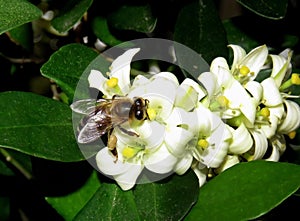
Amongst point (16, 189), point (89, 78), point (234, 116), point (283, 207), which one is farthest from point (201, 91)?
point (16, 189)

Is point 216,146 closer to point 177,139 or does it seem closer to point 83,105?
point 177,139

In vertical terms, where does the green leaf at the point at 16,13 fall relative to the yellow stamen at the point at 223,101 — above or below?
above

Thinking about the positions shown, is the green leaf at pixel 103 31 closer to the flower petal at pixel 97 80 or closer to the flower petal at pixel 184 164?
the flower petal at pixel 97 80

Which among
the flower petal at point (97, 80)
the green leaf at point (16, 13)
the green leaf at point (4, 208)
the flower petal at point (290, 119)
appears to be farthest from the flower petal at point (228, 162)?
the green leaf at point (4, 208)

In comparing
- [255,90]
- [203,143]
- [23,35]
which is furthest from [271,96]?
[23,35]

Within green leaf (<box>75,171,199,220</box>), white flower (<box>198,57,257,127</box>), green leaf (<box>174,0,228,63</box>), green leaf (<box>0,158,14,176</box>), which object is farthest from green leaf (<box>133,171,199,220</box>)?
green leaf (<box>0,158,14,176</box>)

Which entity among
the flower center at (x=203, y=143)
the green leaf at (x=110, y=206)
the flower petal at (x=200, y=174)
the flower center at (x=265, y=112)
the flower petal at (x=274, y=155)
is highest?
the flower center at (x=265, y=112)

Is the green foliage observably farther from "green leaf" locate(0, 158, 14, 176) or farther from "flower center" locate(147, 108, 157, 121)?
"flower center" locate(147, 108, 157, 121)

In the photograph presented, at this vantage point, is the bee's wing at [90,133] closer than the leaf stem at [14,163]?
Yes
